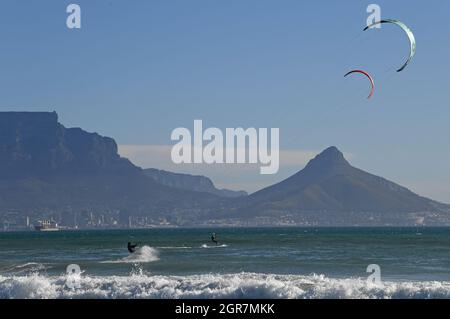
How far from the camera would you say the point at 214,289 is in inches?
1430

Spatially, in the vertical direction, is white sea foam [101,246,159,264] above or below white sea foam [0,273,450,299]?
above

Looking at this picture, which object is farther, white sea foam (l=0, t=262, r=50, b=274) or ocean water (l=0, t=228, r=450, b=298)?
white sea foam (l=0, t=262, r=50, b=274)

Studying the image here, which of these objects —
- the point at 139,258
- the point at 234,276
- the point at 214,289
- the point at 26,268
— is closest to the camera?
the point at 214,289

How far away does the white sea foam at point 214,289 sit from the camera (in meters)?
35.4

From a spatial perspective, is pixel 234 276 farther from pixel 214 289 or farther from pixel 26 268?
pixel 26 268

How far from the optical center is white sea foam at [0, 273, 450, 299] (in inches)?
1394

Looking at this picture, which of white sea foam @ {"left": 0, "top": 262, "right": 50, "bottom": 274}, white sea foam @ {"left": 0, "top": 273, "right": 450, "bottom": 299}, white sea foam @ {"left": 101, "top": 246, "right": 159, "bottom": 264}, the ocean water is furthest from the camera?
white sea foam @ {"left": 101, "top": 246, "right": 159, "bottom": 264}

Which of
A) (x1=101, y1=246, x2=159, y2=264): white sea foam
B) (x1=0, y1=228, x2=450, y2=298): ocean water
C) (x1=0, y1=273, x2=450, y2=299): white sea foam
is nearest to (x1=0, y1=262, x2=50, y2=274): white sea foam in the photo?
(x1=0, y1=228, x2=450, y2=298): ocean water

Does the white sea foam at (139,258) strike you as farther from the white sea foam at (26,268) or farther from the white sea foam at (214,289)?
the white sea foam at (214,289)

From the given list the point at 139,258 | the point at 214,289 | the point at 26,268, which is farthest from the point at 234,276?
the point at 139,258

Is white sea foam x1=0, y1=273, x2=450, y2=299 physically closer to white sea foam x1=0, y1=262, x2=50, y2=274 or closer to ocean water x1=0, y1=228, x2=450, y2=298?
ocean water x1=0, y1=228, x2=450, y2=298

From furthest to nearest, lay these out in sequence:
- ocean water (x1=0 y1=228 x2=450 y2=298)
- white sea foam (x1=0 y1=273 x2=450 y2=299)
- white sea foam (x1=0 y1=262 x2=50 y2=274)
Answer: white sea foam (x1=0 y1=262 x2=50 y2=274) < ocean water (x1=0 y1=228 x2=450 y2=298) < white sea foam (x1=0 y1=273 x2=450 y2=299)
